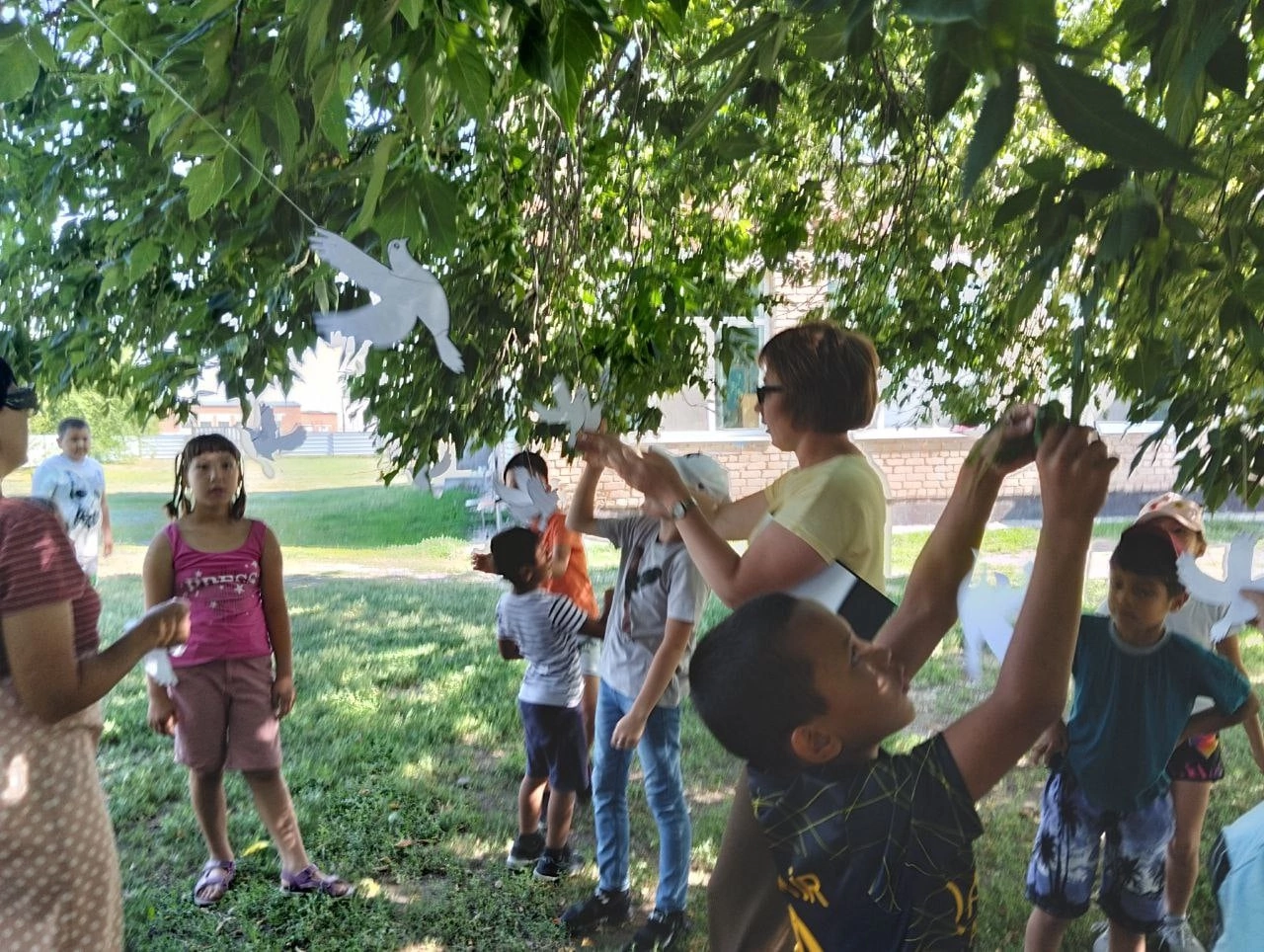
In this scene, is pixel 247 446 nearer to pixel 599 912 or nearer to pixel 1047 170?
pixel 599 912

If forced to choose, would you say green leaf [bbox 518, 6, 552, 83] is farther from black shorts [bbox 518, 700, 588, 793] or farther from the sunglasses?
black shorts [bbox 518, 700, 588, 793]

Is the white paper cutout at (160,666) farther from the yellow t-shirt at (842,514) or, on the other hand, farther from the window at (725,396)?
the yellow t-shirt at (842,514)

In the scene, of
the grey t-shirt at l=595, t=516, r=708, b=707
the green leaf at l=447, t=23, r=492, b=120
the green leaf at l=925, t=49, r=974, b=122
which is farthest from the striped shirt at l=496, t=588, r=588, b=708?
the green leaf at l=925, t=49, r=974, b=122

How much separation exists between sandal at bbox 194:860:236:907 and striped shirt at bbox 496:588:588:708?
67cm

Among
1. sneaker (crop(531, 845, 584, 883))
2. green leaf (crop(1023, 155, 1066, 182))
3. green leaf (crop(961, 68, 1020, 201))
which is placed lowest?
sneaker (crop(531, 845, 584, 883))

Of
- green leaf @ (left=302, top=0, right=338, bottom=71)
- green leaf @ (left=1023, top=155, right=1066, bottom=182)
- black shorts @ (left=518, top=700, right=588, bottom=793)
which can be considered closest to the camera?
green leaf @ (left=302, top=0, right=338, bottom=71)

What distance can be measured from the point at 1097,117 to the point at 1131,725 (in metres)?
0.94

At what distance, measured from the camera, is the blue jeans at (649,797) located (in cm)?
145

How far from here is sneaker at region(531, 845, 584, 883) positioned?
5.42ft

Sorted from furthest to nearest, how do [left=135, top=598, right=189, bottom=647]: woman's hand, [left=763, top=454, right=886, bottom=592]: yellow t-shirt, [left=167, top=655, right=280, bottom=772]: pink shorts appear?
[left=167, top=655, right=280, bottom=772]: pink shorts, [left=135, top=598, right=189, bottom=647]: woman's hand, [left=763, top=454, right=886, bottom=592]: yellow t-shirt

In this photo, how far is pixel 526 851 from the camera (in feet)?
5.59

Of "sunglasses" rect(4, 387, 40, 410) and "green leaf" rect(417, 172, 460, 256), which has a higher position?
"green leaf" rect(417, 172, 460, 256)

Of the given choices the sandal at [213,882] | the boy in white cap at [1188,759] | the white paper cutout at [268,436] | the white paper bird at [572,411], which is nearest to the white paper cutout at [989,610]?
the boy in white cap at [1188,759]

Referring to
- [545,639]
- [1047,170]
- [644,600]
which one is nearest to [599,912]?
[545,639]
